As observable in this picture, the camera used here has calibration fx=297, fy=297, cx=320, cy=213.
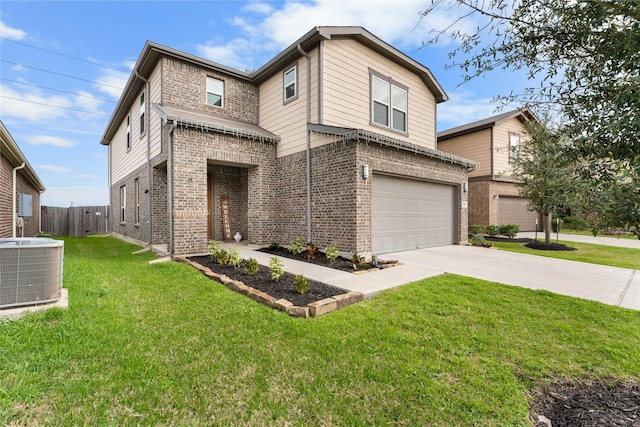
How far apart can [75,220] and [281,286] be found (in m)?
19.1

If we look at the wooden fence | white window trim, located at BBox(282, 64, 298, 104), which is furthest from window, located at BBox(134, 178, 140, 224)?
the wooden fence

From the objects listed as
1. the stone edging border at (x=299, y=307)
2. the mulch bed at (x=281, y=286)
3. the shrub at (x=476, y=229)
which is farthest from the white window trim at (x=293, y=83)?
the shrub at (x=476, y=229)

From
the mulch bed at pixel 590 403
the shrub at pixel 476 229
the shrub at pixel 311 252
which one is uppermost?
the shrub at pixel 476 229

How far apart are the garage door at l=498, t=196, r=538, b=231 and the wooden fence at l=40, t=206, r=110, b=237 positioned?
77.2 feet

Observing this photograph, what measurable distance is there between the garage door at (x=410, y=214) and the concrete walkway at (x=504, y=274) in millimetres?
628

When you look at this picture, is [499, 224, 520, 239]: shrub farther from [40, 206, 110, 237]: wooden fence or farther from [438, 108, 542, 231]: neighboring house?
[40, 206, 110, 237]: wooden fence

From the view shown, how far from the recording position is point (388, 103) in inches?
419

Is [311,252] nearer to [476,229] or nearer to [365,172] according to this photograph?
[365,172]

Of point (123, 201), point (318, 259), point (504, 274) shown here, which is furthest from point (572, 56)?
point (123, 201)

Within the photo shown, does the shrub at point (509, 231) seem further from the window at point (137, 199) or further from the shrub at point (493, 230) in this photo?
the window at point (137, 199)

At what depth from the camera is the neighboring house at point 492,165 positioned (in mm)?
16219

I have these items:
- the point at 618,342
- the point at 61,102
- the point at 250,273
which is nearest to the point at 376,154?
the point at 250,273

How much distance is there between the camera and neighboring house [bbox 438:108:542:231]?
16.2 meters

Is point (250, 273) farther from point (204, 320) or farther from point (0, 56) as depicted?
point (0, 56)
